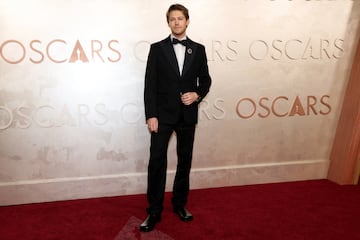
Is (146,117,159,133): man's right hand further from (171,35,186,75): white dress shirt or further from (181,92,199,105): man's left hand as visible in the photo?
(171,35,186,75): white dress shirt

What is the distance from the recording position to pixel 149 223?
2412mm

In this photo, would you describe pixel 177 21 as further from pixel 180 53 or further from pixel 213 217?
pixel 213 217

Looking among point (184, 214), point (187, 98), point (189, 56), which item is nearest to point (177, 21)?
point (189, 56)

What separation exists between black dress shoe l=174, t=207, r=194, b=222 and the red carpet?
0.04 m

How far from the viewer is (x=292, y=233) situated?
2.40 meters

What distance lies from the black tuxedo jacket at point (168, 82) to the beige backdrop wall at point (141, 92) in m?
0.44

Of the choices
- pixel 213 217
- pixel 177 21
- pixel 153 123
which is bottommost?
pixel 213 217

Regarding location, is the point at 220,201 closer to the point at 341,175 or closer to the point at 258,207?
the point at 258,207

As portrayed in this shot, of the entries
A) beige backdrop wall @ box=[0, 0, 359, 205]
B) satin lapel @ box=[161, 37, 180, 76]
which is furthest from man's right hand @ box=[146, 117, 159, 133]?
beige backdrop wall @ box=[0, 0, 359, 205]

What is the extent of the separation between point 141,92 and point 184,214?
42.5 inches

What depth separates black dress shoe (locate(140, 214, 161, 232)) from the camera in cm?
238

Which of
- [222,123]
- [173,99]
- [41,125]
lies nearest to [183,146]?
[173,99]

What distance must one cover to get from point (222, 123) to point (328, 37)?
1.31 meters

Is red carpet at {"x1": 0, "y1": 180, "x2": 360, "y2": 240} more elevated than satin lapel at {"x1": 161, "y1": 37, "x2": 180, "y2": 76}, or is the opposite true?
satin lapel at {"x1": 161, "y1": 37, "x2": 180, "y2": 76}
